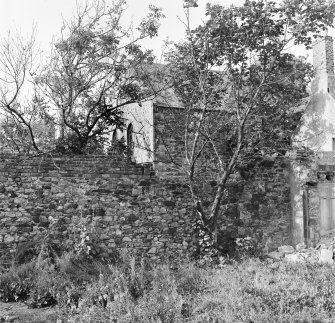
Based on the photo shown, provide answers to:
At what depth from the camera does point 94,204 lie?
32.3ft

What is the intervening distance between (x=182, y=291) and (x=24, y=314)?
101 inches

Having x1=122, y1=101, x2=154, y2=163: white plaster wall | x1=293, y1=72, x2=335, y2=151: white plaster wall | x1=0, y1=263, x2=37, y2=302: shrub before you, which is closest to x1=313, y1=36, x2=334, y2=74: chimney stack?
x1=293, y1=72, x2=335, y2=151: white plaster wall

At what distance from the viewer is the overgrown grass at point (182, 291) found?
6.20 m

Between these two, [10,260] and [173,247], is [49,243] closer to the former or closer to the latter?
[10,260]

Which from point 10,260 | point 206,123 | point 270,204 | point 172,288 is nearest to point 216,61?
point 206,123

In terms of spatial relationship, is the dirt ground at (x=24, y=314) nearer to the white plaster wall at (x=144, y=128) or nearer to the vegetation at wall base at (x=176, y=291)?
the vegetation at wall base at (x=176, y=291)

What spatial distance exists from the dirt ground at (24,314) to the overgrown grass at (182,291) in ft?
0.63

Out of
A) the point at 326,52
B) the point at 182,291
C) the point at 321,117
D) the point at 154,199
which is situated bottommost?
the point at 182,291

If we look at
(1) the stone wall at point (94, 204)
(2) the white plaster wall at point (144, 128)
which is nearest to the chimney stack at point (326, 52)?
(2) the white plaster wall at point (144, 128)

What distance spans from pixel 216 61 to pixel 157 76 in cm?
222

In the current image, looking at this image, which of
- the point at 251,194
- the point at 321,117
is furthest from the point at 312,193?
the point at 321,117

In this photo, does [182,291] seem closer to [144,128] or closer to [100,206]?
[100,206]

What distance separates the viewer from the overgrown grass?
620 cm

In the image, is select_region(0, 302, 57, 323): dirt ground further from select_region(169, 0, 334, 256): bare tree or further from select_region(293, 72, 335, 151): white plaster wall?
select_region(293, 72, 335, 151): white plaster wall
